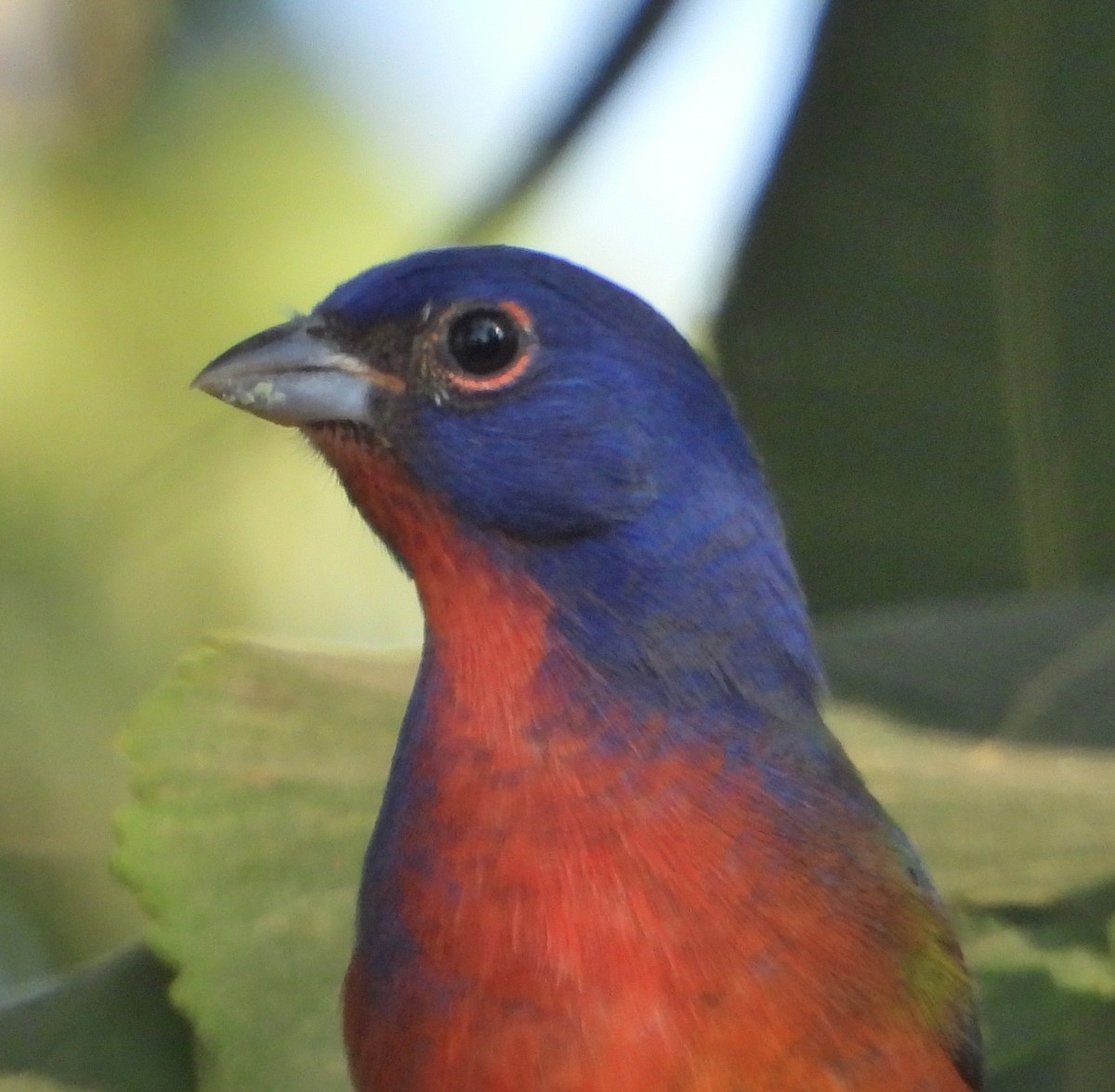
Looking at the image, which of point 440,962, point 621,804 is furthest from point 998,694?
point 440,962

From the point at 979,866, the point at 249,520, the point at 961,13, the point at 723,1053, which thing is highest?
the point at 961,13

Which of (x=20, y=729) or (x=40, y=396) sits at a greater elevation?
(x=40, y=396)

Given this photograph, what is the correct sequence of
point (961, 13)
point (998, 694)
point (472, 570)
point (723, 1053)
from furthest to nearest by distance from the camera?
point (961, 13) < point (998, 694) < point (472, 570) < point (723, 1053)

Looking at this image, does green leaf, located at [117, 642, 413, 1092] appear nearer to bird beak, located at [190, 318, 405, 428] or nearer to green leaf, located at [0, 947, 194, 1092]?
green leaf, located at [0, 947, 194, 1092]

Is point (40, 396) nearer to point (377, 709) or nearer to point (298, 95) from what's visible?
point (298, 95)

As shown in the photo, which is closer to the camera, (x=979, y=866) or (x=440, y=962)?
(x=440, y=962)

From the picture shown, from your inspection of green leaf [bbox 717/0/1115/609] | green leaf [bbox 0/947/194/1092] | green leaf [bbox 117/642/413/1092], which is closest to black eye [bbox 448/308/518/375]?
green leaf [bbox 117/642/413/1092]

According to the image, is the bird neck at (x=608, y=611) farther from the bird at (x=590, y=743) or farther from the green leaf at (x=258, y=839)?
the green leaf at (x=258, y=839)
